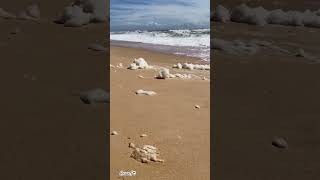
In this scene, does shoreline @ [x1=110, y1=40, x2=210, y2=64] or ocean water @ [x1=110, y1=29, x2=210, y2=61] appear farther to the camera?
ocean water @ [x1=110, y1=29, x2=210, y2=61]

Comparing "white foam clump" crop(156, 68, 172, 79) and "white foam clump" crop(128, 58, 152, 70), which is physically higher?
"white foam clump" crop(128, 58, 152, 70)

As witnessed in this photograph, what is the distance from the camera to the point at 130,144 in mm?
1985

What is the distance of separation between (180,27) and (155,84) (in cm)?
135

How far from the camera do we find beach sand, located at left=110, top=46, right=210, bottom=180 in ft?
6.09
